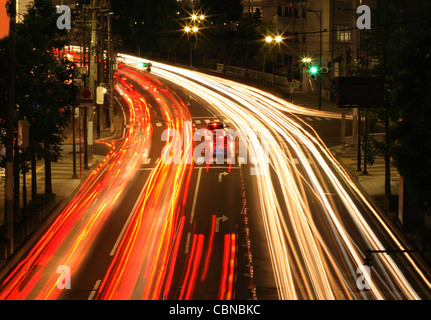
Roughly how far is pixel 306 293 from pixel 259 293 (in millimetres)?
1405

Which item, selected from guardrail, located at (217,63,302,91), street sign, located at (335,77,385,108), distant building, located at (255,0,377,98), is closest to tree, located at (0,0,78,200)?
street sign, located at (335,77,385,108)

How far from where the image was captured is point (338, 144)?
2076 inches

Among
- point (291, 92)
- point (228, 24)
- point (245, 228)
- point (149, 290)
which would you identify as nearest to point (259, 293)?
point (149, 290)

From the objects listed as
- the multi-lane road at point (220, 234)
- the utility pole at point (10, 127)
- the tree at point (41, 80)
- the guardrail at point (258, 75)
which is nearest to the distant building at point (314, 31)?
the guardrail at point (258, 75)

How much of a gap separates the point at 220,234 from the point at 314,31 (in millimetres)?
66482

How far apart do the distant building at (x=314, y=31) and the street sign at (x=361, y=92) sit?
4044 centimetres

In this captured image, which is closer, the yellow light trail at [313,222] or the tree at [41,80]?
the yellow light trail at [313,222]

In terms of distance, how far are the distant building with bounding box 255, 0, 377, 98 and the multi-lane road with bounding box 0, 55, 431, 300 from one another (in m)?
30.0

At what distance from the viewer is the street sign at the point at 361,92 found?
33.6 m

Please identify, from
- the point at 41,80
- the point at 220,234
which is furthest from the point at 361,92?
the point at 41,80

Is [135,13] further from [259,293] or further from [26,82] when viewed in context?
[259,293]

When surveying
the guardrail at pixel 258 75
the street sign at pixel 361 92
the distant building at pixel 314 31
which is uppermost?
the distant building at pixel 314 31

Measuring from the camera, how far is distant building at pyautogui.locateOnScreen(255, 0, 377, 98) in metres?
81.5

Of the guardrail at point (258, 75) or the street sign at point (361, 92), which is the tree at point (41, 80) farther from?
the guardrail at point (258, 75)
